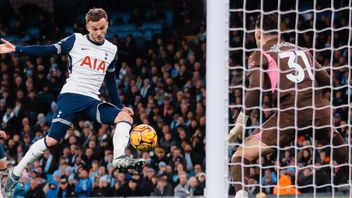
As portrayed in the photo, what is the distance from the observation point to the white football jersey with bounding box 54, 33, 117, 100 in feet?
32.7

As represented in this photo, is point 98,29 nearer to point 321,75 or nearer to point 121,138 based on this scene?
point 121,138

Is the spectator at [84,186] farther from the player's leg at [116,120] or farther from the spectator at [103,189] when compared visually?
the player's leg at [116,120]

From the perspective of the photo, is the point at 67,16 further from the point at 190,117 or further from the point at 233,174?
the point at 233,174

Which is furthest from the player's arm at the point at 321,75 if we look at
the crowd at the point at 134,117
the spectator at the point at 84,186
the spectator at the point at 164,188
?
the spectator at the point at 84,186

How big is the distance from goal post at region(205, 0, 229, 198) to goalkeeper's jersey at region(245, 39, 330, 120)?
150 centimetres

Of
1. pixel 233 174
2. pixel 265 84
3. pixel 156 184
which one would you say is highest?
pixel 265 84

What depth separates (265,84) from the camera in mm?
8914

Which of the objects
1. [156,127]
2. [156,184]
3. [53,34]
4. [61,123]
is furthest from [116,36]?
[61,123]

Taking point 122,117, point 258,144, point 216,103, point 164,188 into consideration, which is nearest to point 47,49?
point 122,117

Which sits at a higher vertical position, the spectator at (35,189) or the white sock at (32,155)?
the white sock at (32,155)

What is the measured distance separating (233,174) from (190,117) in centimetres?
877

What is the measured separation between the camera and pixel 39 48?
962 centimetres

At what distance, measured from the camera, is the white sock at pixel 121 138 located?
31.8ft

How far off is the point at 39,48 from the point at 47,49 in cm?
9
